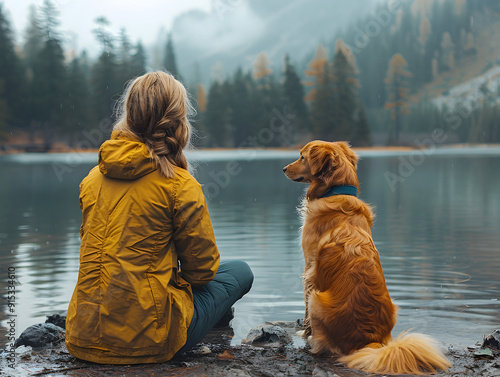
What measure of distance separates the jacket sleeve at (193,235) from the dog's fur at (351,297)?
0.80 metres

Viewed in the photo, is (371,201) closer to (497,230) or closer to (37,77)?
(497,230)

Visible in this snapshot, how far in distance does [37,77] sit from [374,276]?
261 ft

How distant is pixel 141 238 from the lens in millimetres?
2742

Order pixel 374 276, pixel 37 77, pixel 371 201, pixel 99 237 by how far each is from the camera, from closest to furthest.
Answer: pixel 99 237 < pixel 374 276 < pixel 371 201 < pixel 37 77

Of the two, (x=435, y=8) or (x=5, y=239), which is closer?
(x=5, y=239)

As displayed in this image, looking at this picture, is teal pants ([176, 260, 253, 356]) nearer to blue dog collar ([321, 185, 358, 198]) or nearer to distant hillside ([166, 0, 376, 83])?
blue dog collar ([321, 185, 358, 198])

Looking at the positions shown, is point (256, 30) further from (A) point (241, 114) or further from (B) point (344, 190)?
(B) point (344, 190)

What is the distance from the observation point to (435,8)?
137m

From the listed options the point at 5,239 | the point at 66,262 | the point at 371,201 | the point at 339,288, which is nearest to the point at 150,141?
the point at 339,288

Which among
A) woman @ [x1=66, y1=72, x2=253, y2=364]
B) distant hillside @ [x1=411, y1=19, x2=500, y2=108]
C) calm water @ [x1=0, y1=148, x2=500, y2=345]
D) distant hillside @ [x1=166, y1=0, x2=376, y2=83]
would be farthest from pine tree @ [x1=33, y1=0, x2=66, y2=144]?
woman @ [x1=66, y1=72, x2=253, y2=364]

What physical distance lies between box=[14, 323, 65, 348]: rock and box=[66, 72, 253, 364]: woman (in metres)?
0.94

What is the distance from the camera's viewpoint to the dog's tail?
9.78 feet

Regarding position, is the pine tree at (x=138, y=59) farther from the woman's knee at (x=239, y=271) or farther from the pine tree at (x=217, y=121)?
the woman's knee at (x=239, y=271)

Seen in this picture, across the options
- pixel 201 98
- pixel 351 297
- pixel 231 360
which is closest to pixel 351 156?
pixel 351 297
